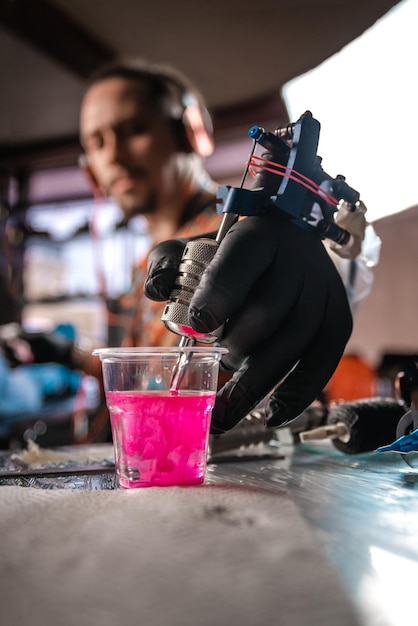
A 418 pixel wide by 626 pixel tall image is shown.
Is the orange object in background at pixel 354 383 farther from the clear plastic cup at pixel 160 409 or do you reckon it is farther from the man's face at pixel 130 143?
the clear plastic cup at pixel 160 409

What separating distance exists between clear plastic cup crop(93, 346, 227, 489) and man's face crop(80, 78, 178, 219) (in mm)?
1496

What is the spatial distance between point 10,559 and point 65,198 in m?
4.98

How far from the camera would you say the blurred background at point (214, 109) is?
3.22 feet

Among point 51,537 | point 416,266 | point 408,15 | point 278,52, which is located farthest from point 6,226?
point 51,537

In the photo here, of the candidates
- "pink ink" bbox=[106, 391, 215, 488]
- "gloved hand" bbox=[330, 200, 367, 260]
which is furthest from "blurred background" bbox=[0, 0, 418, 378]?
"pink ink" bbox=[106, 391, 215, 488]

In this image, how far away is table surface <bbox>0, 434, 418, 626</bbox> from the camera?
15.4 inches

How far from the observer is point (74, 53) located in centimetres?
339

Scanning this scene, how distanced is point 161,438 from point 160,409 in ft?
0.11

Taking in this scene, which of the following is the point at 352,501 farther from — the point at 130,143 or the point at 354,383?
the point at 354,383

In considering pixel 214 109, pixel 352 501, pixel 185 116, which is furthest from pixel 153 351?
pixel 214 109

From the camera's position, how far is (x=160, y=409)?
2.13ft

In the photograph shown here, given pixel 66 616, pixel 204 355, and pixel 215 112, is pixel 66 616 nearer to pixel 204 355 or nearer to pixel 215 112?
pixel 204 355

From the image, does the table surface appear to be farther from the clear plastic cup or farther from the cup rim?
the cup rim

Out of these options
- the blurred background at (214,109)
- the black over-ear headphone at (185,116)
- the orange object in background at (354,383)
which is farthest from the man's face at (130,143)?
the orange object in background at (354,383)
